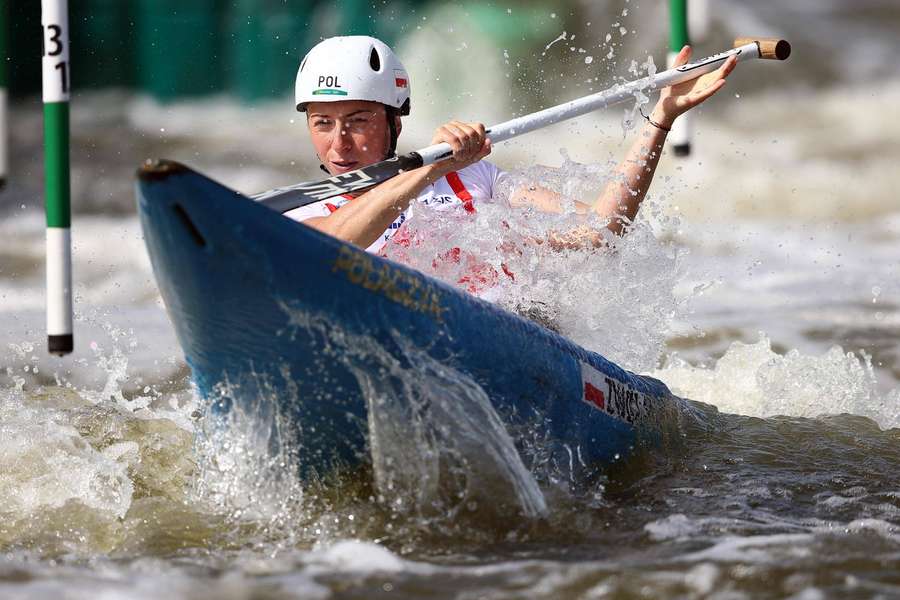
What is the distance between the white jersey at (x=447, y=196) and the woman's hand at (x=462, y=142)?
0.22 meters

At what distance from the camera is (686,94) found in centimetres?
423

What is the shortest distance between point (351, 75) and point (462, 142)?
1.80 feet

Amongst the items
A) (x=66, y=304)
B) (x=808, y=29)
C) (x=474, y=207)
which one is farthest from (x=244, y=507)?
(x=808, y=29)

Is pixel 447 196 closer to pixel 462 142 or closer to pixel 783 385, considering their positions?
pixel 462 142

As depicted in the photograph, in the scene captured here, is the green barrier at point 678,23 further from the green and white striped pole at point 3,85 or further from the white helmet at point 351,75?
the green and white striped pole at point 3,85

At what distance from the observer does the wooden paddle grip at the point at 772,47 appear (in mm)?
4441

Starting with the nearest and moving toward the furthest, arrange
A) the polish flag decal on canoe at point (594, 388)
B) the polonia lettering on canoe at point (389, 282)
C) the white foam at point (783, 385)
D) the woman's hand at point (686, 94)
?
the polonia lettering on canoe at point (389, 282) → the polish flag decal on canoe at point (594, 388) → the woman's hand at point (686, 94) → the white foam at point (783, 385)

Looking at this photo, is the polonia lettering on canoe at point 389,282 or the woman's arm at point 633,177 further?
the woman's arm at point 633,177

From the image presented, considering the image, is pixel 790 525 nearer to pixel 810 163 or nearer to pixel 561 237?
pixel 561 237

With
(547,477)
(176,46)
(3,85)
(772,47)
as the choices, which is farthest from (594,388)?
(176,46)

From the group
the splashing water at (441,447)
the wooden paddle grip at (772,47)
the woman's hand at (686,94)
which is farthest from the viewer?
the wooden paddle grip at (772,47)

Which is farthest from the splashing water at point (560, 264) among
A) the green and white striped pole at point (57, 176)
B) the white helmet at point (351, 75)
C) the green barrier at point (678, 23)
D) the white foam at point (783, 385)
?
the green barrier at point (678, 23)

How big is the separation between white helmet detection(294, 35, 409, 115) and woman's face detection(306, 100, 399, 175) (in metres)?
0.03

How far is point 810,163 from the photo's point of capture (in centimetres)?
1266
